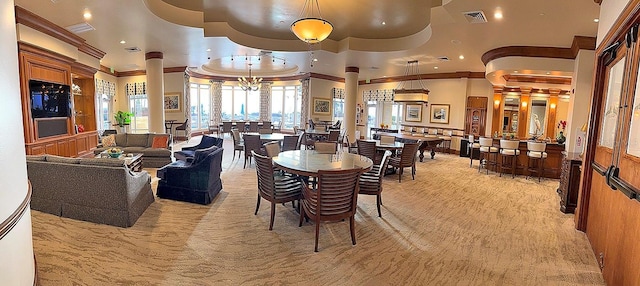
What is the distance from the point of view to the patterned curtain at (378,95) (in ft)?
45.2

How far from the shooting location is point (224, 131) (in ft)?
48.0

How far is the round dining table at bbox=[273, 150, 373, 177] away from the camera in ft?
12.3

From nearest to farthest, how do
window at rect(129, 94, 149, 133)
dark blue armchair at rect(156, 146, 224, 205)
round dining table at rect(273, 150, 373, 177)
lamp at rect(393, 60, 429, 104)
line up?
round dining table at rect(273, 150, 373, 177)
dark blue armchair at rect(156, 146, 224, 205)
lamp at rect(393, 60, 429, 104)
window at rect(129, 94, 149, 133)

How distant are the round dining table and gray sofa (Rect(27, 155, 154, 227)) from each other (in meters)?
1.86

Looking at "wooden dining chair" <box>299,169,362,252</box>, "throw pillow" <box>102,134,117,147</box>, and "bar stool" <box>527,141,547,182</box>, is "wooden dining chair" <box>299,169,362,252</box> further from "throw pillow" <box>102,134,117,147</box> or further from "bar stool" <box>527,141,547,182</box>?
"throw pillow" <box>102,134,117,147</box>

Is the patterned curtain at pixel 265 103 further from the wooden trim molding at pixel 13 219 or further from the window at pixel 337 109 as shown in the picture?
the wooden trim molding at pixel 13 219

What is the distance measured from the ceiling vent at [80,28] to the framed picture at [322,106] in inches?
358

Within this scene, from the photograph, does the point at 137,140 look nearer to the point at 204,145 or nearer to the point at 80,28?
the point at 204,145

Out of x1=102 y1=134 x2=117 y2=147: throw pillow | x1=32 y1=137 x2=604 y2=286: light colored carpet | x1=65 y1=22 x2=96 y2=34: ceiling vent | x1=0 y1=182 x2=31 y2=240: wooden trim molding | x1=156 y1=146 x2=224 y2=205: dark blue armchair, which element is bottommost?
x1=32 y1=137 x2=604 y2=286: light colored carpet

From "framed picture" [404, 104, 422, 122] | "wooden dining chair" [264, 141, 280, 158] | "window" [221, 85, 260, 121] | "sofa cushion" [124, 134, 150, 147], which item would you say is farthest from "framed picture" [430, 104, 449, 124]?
"sofa cushion" [124, 134, 150, 147]

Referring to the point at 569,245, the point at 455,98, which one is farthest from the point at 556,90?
the point at 569,245

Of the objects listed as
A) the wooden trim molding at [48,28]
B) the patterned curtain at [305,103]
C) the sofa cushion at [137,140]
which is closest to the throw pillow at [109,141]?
the sofa cushion at [137,140]

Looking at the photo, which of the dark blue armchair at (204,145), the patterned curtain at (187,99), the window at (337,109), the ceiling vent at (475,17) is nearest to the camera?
the ceiling vent at (475,17)

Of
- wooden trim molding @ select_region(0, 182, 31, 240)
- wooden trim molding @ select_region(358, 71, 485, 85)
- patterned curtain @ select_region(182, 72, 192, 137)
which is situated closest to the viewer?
wooden trim molding @ select_region(0, 182, 31, 240)
